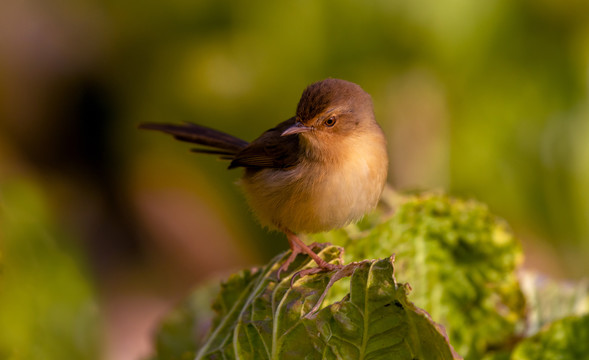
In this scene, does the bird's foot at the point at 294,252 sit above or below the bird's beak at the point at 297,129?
below

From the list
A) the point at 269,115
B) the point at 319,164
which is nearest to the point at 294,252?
the point at 319,164

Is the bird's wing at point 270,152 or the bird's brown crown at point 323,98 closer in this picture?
the bird's brown crown at point 323,98

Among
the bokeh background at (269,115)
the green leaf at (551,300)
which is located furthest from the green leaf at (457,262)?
the bokeh background at (269,115)

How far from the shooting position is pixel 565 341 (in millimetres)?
3502

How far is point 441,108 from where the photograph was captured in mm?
7461

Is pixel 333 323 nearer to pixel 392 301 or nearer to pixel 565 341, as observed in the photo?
pixel 392 301

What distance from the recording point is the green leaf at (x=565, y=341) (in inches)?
138

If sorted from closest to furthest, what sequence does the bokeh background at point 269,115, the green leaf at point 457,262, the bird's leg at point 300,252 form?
1. the bird's leg at point 300,252
2. the green leaf at point 457,262
3. the bokeh background at point 269,115

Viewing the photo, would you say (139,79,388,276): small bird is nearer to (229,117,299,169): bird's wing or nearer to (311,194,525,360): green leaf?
(229,117,299,169): bird's wing

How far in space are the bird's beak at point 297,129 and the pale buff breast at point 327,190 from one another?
6.7 inches

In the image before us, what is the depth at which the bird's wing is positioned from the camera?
3727 millimetres

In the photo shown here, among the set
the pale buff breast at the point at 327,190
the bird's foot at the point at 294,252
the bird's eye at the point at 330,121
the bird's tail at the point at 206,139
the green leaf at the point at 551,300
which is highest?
the bird's tail at the point at 206,139

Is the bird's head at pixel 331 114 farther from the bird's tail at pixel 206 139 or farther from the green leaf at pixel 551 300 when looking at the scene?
the green leaf at pixel 551 300

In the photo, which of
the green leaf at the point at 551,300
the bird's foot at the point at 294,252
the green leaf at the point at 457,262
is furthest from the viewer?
the green leaf at the point at 551,300
